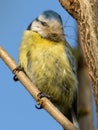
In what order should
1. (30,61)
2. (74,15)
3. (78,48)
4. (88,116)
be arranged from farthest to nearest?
(30,61) < (74,15) < (78,48) < (88,116)

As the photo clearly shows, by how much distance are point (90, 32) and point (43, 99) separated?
392mm

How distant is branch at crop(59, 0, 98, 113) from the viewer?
896mm

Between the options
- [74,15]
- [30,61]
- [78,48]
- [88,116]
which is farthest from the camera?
[30,61]

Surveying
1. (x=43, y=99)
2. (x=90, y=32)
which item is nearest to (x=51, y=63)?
(x=43, y=99)

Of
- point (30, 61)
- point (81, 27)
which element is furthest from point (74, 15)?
point (30, 61)

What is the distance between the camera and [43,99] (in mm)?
1236

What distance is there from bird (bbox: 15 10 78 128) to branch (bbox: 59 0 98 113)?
95 centimetres

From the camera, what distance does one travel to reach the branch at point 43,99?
0.97 metres

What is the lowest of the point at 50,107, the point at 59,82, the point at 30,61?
the point at 59,82

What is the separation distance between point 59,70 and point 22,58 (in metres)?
0.23

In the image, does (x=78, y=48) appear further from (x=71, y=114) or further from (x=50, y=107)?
(x=71, y=114)

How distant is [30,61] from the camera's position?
80.7 inches

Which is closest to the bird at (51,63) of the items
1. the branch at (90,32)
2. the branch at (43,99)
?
the branch at (43,99)

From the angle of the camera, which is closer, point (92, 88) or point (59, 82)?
point (92, 88)
